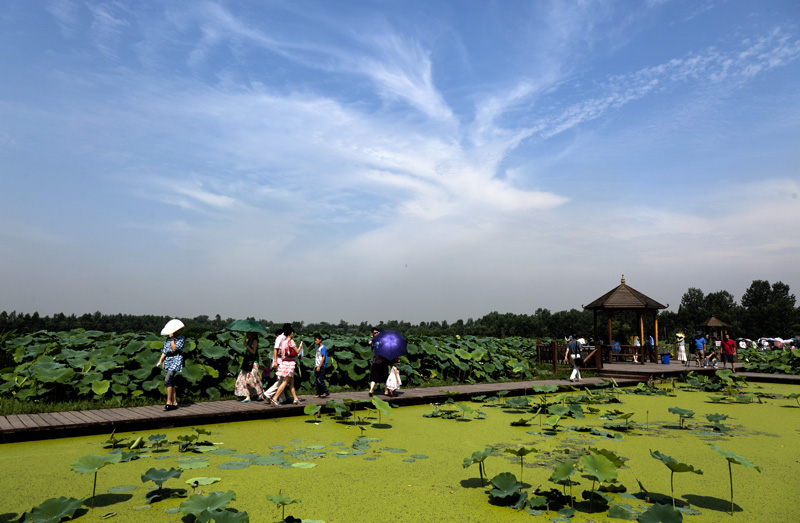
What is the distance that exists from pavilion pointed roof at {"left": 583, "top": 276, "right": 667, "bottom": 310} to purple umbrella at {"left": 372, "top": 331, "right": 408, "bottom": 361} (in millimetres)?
11500

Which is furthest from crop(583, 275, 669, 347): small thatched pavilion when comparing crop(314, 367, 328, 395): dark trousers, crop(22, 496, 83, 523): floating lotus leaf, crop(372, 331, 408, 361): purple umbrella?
crop(22, 496, 83, 523): floating lotus leaf

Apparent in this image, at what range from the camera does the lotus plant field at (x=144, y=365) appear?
25.6 ft

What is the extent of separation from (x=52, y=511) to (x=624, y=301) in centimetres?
1824

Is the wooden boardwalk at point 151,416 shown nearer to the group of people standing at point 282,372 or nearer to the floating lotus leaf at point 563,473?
the group of people standing at point 282,372

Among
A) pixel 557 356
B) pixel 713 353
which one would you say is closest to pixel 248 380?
pixel 557 356

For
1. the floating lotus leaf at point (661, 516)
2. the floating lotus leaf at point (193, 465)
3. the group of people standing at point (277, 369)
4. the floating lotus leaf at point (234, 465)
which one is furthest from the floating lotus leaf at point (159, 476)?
the group of people standing at point (277, 369)

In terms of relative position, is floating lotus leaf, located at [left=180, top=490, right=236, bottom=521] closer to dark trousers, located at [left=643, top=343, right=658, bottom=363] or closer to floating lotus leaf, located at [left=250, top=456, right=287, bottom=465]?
floating lotus leaf, located at [left=250, top=456, right=287, bottom=465]

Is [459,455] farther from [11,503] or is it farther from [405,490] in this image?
[11,503]

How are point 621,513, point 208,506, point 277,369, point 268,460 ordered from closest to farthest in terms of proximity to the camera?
point 208,506, point 621,513, point 268,460, point 277,369

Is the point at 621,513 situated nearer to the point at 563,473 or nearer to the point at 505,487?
the point at 563,473

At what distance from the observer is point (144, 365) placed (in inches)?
328

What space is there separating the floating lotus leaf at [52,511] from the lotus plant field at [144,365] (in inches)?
200

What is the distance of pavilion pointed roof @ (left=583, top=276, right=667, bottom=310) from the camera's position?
17906mm

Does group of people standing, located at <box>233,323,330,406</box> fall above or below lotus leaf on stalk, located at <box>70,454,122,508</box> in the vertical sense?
above
